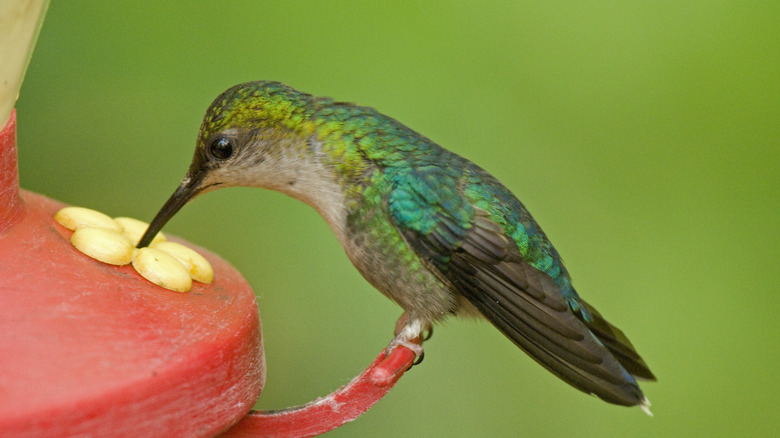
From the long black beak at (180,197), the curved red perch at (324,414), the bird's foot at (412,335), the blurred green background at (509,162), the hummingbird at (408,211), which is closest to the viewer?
the curved red perch at (324,414)

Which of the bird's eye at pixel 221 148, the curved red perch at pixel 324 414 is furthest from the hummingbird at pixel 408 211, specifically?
the curved red perch at pixel 324 414

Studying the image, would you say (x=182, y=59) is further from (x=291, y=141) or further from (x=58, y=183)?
(x=291, y=141)

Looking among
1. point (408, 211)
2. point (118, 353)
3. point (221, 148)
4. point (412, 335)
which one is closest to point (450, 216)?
point (408, 211)

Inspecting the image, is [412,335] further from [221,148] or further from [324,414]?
[221,148]

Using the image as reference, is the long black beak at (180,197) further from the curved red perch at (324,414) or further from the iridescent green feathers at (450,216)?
the curved red perch at (324,414)

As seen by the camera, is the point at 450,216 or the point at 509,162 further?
the point at 509,162

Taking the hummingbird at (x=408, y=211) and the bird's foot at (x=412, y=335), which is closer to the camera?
the hummingbird at (x=408, y=211)

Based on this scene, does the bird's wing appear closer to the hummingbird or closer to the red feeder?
the hummingbird
